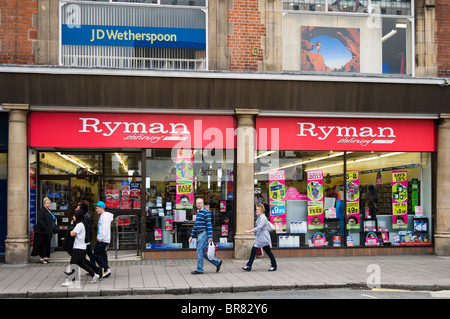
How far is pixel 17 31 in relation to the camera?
1421cm

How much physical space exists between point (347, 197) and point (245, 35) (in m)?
5.49

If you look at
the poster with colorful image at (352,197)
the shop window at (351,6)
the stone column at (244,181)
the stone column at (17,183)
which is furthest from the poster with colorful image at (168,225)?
the shop window at (351,6)

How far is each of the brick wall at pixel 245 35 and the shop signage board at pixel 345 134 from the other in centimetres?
162

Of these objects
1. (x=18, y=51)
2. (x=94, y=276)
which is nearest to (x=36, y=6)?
(x=18, y=51)

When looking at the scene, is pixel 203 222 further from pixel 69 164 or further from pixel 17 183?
pixel 69 164

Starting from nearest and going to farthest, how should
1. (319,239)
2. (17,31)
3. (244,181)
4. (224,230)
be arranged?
(17,31)
(244,181)
(224,230)
(319,239)

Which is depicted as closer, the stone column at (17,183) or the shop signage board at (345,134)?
the stone column at (17,183)

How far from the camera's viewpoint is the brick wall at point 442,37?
15977 mm

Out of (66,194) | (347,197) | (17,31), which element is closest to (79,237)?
(66,194)

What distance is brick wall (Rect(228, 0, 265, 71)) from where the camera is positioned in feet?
49.6

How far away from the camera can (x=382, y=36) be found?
1623cm

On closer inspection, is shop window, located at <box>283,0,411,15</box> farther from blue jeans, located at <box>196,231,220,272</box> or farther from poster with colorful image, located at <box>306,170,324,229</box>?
blue jeans, located at <box>196,231,220,272</box>

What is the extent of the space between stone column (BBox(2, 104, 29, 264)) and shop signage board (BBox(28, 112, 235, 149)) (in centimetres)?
37

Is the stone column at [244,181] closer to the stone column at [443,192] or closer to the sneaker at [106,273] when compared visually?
the sneaker at [106,273]
